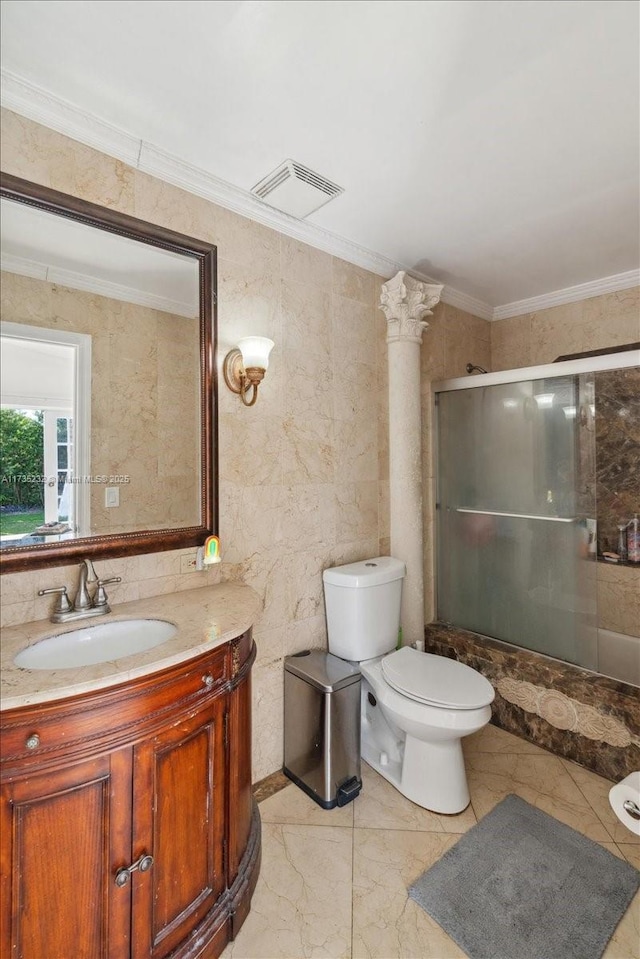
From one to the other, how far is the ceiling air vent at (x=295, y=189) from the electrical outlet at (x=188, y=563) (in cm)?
146

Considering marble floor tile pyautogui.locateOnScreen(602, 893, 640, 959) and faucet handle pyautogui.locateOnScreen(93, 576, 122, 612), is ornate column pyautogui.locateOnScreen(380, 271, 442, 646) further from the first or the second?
faucet handle pyautogui.locateOnScreen(93, 576, 122, 612)

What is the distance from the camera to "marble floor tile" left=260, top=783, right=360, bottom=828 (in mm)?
1767

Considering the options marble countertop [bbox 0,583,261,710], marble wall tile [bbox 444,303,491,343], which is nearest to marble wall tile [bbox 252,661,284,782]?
marble countertop [bbox 0,583,261,710]

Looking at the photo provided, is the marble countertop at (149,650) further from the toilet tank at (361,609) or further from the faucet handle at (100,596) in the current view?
the toilet tank at (361,609)

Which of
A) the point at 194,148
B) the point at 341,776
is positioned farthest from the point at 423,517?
the point at 194,148

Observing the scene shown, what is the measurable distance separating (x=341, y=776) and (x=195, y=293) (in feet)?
6.68

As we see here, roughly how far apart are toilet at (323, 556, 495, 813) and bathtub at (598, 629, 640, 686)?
45.2 inches

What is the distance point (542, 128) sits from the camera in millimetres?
1523

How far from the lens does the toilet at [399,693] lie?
1.76 meters

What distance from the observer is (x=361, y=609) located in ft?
6.80

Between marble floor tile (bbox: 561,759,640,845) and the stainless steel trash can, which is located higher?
the stainless steel trash can

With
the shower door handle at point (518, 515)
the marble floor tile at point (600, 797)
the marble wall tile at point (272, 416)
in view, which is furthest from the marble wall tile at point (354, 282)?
the marble floor tile at point (600, 797)

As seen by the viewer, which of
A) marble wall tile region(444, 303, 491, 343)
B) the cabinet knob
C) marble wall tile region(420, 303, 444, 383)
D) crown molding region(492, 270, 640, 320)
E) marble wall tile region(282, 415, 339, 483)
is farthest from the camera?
marble wall tile region(444, 303, 491, 343)

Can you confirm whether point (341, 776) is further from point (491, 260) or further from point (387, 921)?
point (491, 260)
